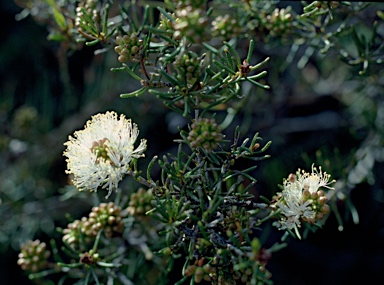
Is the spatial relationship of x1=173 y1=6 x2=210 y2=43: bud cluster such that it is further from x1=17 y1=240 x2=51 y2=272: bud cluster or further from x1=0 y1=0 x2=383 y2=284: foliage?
x1=17 y1=240 x2=51 y2=272: bud cluster

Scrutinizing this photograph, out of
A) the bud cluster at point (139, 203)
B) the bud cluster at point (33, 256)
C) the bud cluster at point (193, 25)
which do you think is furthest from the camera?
the bud cluster at point (33, 256)

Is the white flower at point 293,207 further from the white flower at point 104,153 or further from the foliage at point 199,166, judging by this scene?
the white flower at point 104,153

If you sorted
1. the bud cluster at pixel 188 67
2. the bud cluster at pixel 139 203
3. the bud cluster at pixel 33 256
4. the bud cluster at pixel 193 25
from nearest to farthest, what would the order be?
the bud cluster at pixel 193 25
the bud cluster at pixel 188 67
the bud cluster at pixel 139 203
the bud cluster at pixel 33 256

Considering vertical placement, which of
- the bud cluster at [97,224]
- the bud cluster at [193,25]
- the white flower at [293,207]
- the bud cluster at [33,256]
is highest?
the bud cluster at [193,25]

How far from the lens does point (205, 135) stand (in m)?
0.84

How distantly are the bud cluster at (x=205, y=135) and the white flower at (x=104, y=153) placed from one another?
0.13 m

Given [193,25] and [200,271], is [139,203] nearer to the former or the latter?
[200,271]

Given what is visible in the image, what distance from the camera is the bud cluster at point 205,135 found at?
0.84 m

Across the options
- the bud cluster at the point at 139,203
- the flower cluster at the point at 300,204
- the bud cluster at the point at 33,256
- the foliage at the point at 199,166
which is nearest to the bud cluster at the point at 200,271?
the foliage at the point at 199,166

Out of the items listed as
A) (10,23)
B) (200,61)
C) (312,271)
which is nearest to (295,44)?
(200,61)

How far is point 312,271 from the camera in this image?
2270 mm

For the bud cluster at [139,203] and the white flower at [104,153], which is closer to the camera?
the white flower at [104,153]

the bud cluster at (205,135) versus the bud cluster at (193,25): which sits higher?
the bud cluster at (193,25)

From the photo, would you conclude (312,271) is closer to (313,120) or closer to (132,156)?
(313,120)
